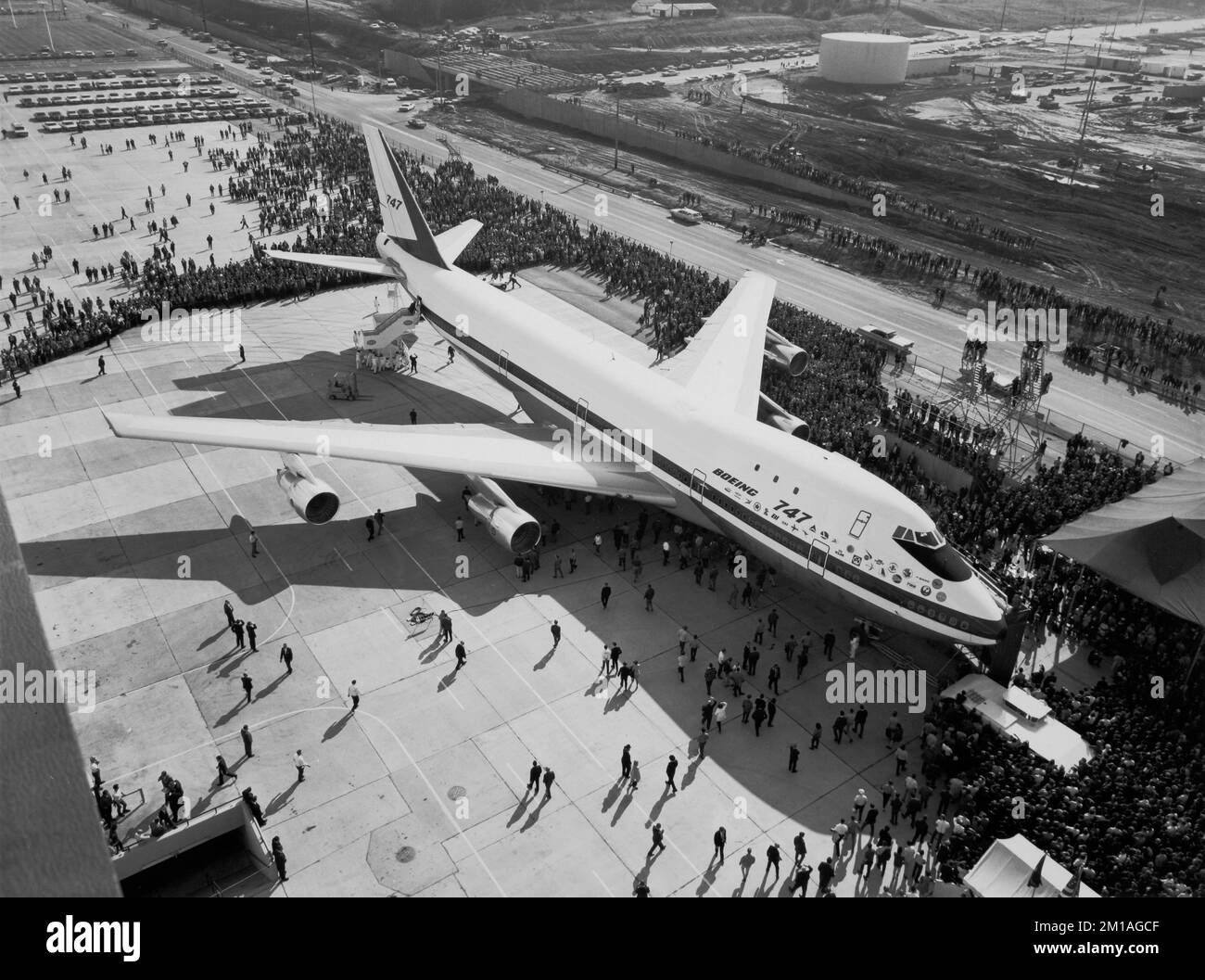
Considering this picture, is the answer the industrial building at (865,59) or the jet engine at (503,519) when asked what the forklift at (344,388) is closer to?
the jet engine at (503,519)

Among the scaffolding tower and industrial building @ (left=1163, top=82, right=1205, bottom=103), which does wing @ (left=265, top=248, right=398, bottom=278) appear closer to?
the scaffolding tower

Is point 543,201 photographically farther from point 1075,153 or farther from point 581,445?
point 1075,153

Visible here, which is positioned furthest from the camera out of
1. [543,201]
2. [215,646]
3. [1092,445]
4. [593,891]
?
[543,201]

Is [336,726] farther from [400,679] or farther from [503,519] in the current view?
[503,519]

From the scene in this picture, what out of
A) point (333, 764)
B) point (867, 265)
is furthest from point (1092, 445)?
point (333, 764)

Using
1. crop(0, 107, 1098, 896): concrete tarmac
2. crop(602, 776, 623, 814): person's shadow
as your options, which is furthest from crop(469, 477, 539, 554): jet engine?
crop(602, 776, 623, 814): person's shadow

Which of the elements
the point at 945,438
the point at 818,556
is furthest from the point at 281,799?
the point at 945,438
